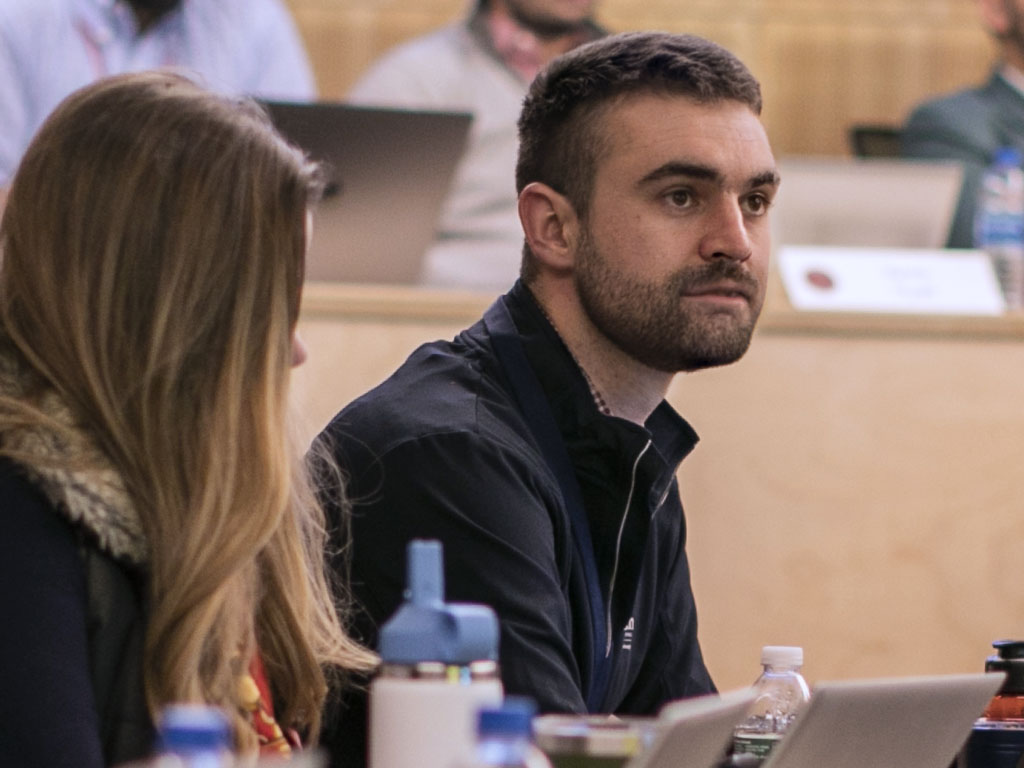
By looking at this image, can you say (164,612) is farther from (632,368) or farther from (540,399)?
(632,368)

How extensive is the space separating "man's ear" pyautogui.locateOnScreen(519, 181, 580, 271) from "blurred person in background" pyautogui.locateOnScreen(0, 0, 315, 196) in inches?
65.1

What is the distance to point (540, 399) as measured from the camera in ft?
4.79

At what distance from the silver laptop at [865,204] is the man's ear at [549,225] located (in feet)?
4.26

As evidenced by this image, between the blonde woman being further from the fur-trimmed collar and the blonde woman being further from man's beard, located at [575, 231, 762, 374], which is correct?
man's beard, located at [575, 231, 762, 374]

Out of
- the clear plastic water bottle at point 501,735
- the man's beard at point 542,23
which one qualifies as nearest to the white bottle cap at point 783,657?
the clear plastic water bottle at point 501,735

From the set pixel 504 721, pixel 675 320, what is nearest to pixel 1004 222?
pixel 675 320

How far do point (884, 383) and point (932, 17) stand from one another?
2373 mm

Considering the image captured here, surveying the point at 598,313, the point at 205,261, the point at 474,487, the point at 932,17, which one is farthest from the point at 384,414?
the point at 932,17

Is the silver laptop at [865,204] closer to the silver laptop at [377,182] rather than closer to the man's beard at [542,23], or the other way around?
the silver laptop at [377,182]

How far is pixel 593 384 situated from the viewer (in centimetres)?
155

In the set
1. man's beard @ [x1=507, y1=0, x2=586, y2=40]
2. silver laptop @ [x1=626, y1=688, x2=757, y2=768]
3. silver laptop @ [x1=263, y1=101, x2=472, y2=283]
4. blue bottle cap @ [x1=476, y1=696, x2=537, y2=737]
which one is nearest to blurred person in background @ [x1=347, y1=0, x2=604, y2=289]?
man's beard @ [x1=507, y1=0, x2=586, y2=40]

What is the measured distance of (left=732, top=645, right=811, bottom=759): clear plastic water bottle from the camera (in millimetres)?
1174

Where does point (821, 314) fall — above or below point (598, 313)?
below

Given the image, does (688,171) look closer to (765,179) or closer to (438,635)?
(765,179)
